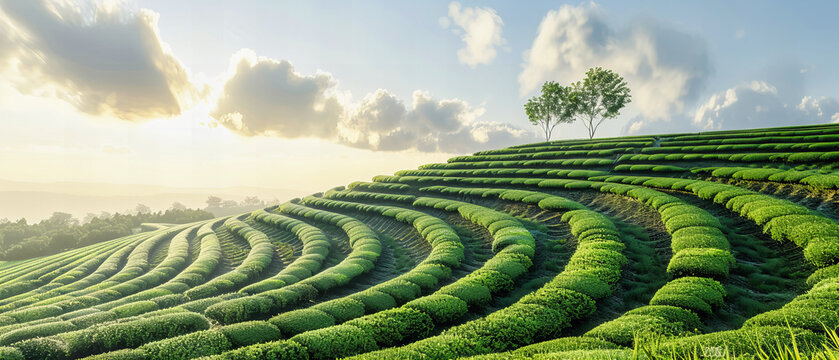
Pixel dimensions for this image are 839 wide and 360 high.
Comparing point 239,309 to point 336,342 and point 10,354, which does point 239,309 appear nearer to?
point 10,354

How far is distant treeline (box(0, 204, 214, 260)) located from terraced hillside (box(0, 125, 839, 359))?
55.1 m

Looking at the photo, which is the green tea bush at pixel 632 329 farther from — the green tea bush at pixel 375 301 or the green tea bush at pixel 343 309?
the green tea bush at pixel 343 309

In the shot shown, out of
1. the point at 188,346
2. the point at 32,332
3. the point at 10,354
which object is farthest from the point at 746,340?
the point at 32,332

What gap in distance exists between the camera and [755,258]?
12.1 m

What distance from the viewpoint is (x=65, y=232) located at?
2820 inches

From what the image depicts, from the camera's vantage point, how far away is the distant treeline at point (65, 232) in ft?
216

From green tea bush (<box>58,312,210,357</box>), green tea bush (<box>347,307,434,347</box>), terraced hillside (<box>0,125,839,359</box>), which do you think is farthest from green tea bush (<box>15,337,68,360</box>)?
green tea bush (<box>347,307,434,347</box>)

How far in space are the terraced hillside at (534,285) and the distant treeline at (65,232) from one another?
55.1 metres

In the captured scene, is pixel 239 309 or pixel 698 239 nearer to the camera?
pixel 239 309

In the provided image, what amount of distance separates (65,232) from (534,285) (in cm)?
9550

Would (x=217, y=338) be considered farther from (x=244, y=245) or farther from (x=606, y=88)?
(x=606, y=88)

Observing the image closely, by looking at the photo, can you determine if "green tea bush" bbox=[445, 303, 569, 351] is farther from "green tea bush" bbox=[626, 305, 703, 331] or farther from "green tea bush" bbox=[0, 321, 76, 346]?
"green tea bush" bbox=[0, 321, 76, 346]

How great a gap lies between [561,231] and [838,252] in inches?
393

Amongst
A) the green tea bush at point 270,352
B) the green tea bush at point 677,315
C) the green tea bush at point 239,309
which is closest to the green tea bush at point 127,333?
the green tea bush at point 239,309
